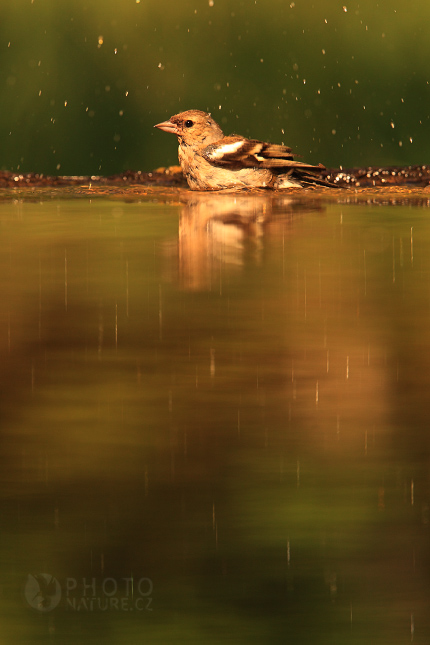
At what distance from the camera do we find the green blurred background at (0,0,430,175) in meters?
8.26

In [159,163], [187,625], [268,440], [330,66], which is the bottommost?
[187,625]

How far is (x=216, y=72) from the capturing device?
8367 millimetres

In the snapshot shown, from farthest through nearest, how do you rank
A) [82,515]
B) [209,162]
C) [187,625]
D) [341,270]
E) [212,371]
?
[209,162], [341,270], [212,371], [82,515], [187,625]

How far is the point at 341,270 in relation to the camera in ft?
15.3

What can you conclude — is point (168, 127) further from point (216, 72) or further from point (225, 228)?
point (225, 228)

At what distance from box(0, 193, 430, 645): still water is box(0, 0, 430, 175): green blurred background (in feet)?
11.8

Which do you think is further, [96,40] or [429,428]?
[96,40]

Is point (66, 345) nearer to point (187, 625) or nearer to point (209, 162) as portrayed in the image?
point (187, 625)

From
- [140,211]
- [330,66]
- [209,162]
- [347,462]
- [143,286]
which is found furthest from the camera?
[330,66]

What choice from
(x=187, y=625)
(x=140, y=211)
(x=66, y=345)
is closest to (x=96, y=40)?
(x=140, y=211)

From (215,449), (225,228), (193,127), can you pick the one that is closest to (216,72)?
(193,127)

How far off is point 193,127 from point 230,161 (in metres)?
0.45

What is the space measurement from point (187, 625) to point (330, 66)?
7332mm

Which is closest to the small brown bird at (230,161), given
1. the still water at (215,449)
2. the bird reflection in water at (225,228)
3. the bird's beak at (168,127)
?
the bird's beak at (168,127)
